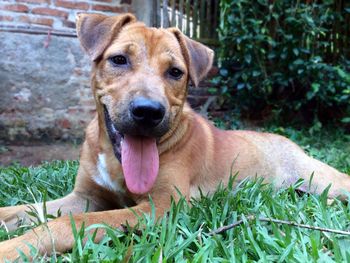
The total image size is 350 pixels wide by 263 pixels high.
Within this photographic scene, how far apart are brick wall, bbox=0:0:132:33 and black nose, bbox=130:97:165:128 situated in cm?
489

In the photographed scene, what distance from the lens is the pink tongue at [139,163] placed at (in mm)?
2916

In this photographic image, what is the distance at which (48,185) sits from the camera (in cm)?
419

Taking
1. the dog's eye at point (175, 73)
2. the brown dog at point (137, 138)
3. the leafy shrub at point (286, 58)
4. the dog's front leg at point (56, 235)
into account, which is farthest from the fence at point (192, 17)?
the dog's front leg at point (56, 235)

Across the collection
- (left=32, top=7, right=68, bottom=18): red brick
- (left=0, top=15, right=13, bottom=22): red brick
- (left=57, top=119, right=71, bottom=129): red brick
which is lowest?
A: (left=57, top=119, right=71, bottom=129): red brick

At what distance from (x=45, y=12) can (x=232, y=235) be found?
5657 mm

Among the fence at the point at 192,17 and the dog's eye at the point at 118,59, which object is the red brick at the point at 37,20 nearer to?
the fence at the point at 192,17

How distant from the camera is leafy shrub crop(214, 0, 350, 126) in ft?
25.8

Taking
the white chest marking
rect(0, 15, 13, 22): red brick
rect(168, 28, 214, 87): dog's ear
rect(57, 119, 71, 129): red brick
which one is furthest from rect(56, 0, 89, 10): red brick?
the white chest marking

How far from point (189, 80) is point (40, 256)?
1.88 metres

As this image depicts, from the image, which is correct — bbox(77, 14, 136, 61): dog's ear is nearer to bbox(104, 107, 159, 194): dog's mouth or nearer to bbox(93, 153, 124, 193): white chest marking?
bbox(104, 107, 159, 194): dog's mouth

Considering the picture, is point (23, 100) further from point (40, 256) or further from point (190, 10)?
point (40, 256)

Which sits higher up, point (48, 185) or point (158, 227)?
point (158, 227)

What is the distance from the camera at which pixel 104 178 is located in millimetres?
3287

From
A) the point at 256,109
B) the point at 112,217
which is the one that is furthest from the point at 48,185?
the point at 256,109
